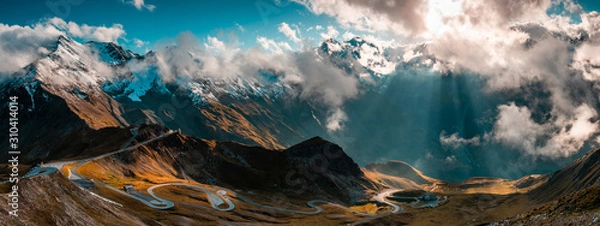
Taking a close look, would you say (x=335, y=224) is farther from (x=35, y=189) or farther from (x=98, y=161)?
(x=35, y=189)

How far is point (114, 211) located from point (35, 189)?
87.0 ft

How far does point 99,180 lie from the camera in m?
156

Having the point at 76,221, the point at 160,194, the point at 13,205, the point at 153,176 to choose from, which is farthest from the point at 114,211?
the point at 153,176

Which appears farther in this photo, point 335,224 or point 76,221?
point 335,224

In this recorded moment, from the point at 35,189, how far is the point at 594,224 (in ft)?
279

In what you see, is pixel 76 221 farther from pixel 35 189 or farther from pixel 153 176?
pixel 153 176

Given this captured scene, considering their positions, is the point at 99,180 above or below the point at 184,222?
above

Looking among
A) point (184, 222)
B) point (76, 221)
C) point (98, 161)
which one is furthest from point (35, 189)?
point (98, 161)

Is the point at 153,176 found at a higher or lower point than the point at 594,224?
higher

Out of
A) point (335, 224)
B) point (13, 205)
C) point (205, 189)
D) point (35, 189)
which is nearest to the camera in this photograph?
point (13, 205)

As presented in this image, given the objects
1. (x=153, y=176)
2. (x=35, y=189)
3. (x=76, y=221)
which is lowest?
A: (x=76, y=221)

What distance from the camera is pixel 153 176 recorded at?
197 meters

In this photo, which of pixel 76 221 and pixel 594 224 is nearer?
pixel 594 224

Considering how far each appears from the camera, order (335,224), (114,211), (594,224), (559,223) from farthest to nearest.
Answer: (335,224), (114,211), (559,223), (594,224)
